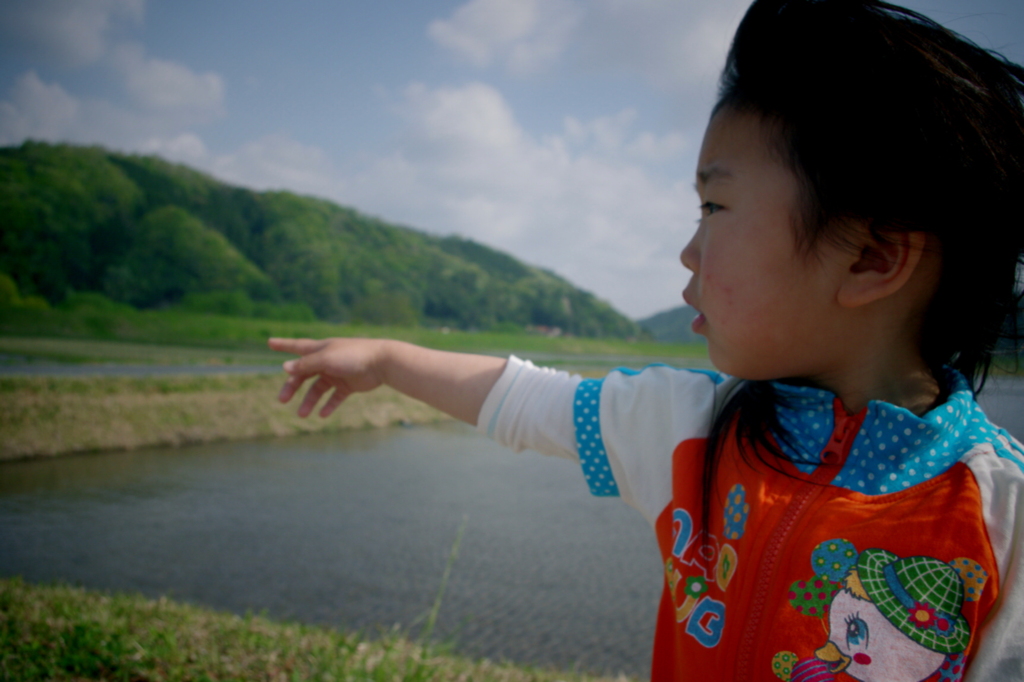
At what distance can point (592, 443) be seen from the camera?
99cm

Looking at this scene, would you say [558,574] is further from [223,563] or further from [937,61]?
Result: [937,61]

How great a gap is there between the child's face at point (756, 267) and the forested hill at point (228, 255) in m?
14.3

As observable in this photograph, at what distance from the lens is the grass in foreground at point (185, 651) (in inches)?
69.7

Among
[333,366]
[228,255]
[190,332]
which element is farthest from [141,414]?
[228,255]

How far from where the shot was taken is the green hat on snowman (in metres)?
0.64

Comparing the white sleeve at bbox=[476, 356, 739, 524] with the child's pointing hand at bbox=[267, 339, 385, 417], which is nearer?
the white sleeve at bbox=[476, 356, 739, 524]

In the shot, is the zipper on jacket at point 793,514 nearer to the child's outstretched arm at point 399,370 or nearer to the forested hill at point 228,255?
the child's outstretched arm at point 399,370

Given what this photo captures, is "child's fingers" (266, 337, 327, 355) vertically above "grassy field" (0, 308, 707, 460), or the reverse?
"child's fingers" (266, 337, 327, 355)

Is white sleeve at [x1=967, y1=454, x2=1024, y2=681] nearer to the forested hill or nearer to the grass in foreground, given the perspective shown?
the grass in foreground

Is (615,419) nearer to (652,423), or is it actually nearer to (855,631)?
(652,423)

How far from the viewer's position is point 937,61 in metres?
0.72

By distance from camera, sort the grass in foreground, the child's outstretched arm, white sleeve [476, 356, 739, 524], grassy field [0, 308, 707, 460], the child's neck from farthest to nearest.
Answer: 1. grassy field [0, 308, 707, 460]
2. the grass in foreground
3. the child's outstretched arm
4. white sleeve [476, 356, 739, 524]
5. the child's neck

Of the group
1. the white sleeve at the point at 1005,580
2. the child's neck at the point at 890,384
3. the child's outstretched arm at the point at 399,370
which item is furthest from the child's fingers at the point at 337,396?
the white sleeve at the point at 1005,580

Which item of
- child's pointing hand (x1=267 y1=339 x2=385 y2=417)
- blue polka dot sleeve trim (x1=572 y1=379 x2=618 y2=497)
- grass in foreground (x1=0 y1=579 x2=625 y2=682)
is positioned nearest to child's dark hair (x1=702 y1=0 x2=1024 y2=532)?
blue polka dot sleeve trim (x1=572 y1=379 x2=618 y2=497)
